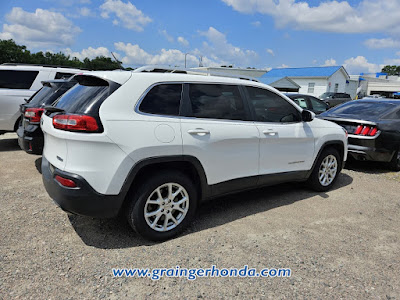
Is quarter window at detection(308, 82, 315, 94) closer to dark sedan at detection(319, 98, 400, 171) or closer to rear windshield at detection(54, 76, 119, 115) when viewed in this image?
dark sedan at detection(319, 98, 400, 171)

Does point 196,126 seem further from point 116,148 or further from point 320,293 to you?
point 320,293

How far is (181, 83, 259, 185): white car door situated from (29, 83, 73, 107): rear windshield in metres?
3.07

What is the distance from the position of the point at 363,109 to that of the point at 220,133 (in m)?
5.11

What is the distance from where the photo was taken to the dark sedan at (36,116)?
5043 millimetres

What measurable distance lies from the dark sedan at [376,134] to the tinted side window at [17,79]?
733 centimetres

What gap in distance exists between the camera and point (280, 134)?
13.7 feet

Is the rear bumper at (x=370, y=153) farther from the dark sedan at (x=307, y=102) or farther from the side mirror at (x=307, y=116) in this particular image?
the dark sedan at (x=307, y=102)

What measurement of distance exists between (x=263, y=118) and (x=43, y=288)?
3.08 metres

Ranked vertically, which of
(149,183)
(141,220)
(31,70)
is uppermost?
(31,70)

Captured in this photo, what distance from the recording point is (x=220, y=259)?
301 cm

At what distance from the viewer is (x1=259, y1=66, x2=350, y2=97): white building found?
137 ft

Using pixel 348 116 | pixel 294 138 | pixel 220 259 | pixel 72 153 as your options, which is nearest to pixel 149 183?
pixel 72 153

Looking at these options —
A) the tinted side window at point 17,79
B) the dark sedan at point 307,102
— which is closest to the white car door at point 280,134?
the dark sedan at point 307,102

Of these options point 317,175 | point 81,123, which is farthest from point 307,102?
point 81,123
